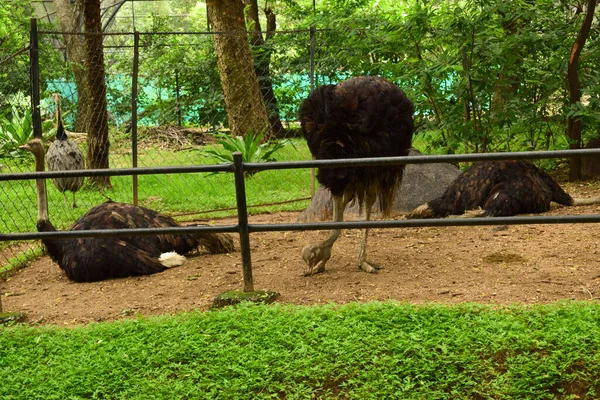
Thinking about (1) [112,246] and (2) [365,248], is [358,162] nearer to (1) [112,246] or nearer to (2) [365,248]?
(2) [365,248]

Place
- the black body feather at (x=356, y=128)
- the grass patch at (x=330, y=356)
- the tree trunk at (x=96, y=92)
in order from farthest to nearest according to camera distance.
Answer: the tree trunk at (x=96, y=92) → the black body feather at (x=356, y=128) → the grass patch at (x=330, y=356)

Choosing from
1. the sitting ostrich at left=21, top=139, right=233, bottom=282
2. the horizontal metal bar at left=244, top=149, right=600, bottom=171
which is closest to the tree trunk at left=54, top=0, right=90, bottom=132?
the sitting ostrich at left=21, top=139, right=233, bottom=282

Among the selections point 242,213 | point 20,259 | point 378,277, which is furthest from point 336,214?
point 20,259

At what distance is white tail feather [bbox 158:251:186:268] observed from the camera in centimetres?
667

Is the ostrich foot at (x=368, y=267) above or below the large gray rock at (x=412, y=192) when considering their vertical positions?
below

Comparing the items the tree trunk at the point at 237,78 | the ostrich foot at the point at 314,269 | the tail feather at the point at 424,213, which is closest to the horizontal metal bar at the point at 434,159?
the ostrich foot at the point at 314,269

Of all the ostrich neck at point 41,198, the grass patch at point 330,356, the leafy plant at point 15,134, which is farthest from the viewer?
the leafy plant at point 15,134

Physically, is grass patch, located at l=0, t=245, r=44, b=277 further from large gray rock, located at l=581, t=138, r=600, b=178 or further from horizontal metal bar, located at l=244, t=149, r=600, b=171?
large gray rock, located at l=581, t=138, r=600, b=178

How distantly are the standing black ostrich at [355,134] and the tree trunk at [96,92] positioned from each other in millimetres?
4580

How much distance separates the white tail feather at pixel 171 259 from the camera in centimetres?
667

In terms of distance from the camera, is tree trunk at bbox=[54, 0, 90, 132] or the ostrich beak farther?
tree trunk at bbox=[54, 0, 90, 132]

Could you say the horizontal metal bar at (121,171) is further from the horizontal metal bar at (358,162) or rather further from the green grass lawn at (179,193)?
the green grass lawn at (179,193)

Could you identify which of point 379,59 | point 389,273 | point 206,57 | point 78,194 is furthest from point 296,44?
point 389,273

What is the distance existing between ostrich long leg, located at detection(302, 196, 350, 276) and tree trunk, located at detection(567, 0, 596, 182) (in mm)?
3726
